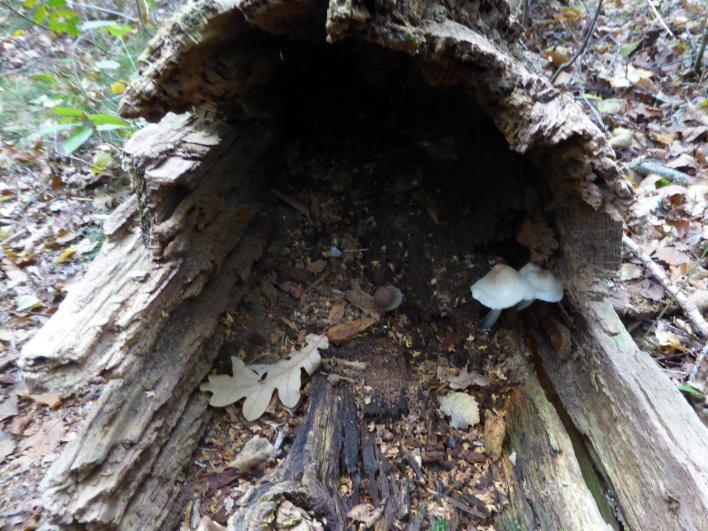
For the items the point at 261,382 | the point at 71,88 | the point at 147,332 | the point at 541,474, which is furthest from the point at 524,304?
the point at 71,88

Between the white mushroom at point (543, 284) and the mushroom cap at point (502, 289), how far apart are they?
2cm

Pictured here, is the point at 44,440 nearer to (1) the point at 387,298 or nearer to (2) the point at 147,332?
(2) the point at 147,332

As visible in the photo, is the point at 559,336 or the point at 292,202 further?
the point at 292,202

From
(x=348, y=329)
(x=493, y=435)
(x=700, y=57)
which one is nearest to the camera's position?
(x=493, y=435)

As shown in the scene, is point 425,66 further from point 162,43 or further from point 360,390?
point 360,390

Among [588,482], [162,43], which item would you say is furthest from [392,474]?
[162,43]

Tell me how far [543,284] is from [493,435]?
2.36 feet

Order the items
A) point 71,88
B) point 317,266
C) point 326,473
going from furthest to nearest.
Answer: point 71,88
point 317,266
point 326,473

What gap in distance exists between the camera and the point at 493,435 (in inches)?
79.4

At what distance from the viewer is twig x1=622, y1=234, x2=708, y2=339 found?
7.61ft

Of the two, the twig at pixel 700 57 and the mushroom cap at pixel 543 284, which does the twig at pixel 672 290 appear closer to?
the mushroom cap at pixel 543 284

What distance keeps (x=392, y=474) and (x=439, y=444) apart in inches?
10.3

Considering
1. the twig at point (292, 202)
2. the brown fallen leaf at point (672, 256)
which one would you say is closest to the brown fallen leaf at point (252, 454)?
the twig at point (292, 202)

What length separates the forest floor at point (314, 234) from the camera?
2.02 m
